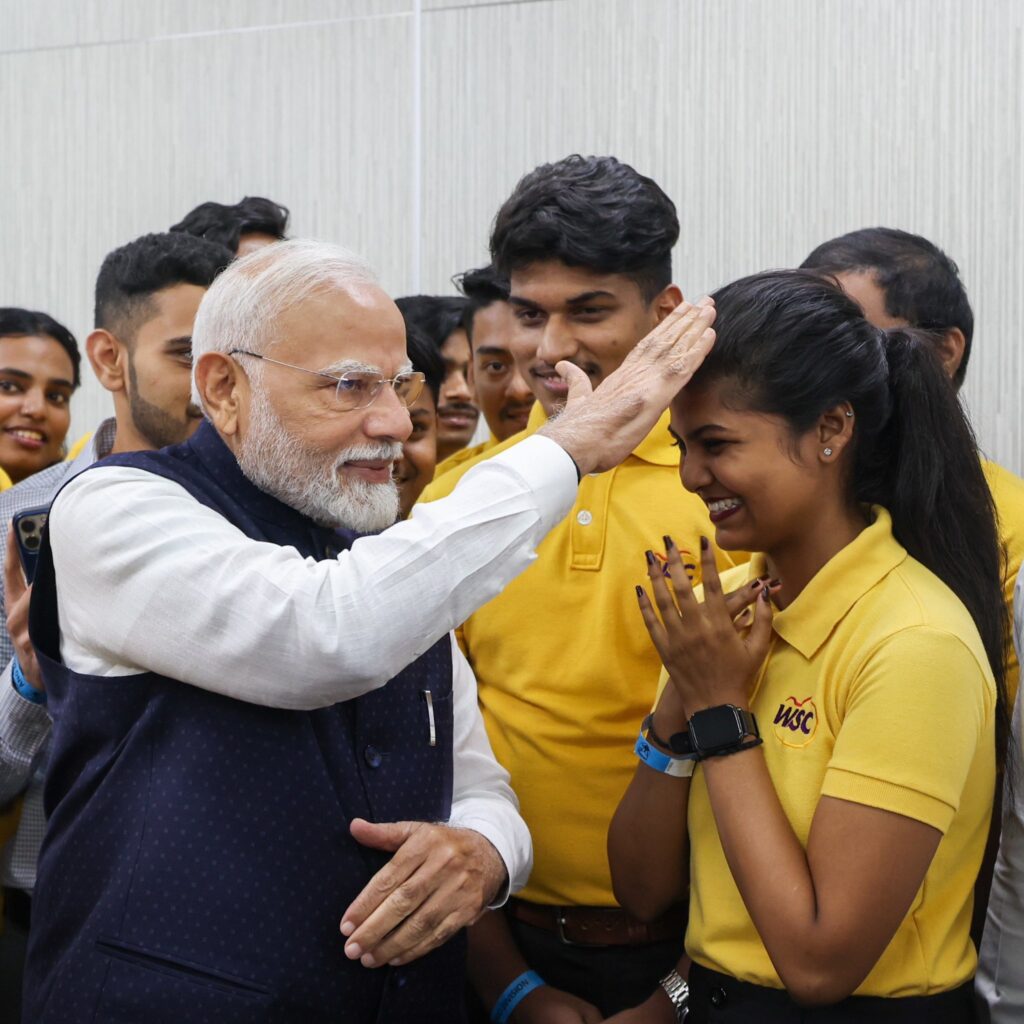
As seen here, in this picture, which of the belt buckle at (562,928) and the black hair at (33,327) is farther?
the black hair at (33,327)

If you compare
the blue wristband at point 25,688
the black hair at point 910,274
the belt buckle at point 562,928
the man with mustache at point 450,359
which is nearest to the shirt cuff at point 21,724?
the blue wristband at point 25,688

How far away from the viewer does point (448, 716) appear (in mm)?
1787

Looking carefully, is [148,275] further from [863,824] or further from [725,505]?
[863,824]

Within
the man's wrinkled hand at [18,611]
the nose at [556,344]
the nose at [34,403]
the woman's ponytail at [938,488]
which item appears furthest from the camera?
the nose at [34,403]

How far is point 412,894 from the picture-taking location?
1591mm

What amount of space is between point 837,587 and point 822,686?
12 cm

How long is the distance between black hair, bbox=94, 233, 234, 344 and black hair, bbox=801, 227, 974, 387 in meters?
1.13

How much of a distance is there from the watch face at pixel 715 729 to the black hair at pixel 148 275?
4.71 feet

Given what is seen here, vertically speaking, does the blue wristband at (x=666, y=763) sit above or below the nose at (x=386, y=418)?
below

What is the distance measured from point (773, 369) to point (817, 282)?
15cm

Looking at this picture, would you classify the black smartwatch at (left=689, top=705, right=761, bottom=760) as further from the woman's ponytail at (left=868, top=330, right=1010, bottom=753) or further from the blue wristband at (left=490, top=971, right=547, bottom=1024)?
the blue wristband at (left=490, top=971, right=547, bottom=1024)

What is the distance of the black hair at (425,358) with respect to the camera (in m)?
2.69

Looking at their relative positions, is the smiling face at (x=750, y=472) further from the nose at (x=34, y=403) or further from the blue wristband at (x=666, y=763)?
the nose at (x=34, y=403)

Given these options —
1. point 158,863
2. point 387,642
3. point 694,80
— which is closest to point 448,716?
point 387,642
